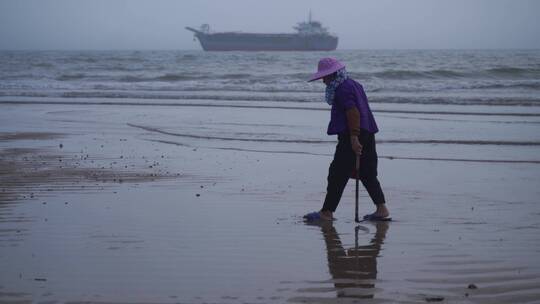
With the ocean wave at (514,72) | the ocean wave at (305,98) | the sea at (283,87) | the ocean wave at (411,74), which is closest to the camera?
the ocean wave at (305,98)

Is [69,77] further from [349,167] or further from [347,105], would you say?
[347,105]

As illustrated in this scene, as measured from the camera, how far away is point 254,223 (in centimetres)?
525

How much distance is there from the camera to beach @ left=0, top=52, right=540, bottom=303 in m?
3.73

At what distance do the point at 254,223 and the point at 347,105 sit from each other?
1.12 metres

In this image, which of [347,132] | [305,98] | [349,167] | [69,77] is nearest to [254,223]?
[349,167]

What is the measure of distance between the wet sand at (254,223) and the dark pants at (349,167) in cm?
22

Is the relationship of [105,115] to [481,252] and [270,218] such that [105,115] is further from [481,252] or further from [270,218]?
[481,252]

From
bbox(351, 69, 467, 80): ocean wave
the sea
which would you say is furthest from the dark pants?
bbox(351, 69, 467, 80): ocean wave

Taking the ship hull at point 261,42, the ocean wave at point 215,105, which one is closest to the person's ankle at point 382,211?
Answer: the ocean wave at point 215,105

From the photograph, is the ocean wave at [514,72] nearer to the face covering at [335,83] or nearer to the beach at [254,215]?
the beach at [254,215]

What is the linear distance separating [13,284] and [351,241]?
85.4 inches

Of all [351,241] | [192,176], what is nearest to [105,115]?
[192,176]

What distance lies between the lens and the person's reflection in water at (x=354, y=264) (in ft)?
12.1

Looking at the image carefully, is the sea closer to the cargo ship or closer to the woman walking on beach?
the woman walking on beach
